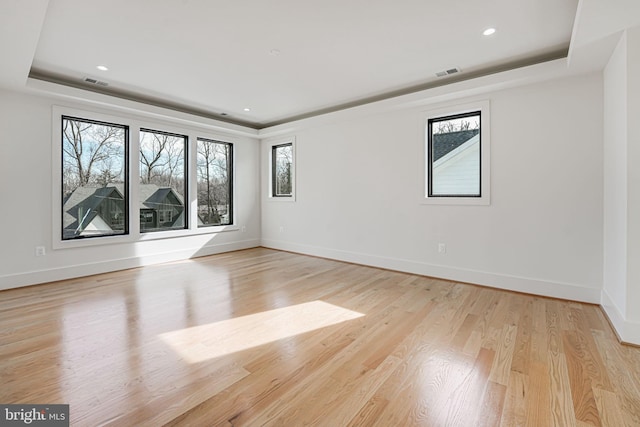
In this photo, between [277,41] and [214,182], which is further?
[214,182]

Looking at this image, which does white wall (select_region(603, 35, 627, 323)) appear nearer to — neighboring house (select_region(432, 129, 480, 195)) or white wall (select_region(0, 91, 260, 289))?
neighboring house (select_region(432, 129, 480, 195))

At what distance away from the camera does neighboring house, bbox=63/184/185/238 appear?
4238 millimetres

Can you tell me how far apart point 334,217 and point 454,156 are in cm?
222

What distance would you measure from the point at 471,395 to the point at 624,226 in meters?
1.99

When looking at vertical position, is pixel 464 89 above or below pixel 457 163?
above

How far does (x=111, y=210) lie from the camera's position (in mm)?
4590

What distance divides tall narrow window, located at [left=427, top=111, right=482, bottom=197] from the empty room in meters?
0.03

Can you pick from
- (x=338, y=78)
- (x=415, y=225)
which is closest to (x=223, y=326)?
(x=415, y=225)

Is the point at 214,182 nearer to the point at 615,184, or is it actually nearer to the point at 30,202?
the point at 30,202

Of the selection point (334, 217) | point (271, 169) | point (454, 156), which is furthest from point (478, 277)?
point (271, 169)

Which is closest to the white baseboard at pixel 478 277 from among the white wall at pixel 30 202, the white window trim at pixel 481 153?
the white window trim at pixel 481 153

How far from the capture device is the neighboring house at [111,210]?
4238mm

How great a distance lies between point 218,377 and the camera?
72.9 inches

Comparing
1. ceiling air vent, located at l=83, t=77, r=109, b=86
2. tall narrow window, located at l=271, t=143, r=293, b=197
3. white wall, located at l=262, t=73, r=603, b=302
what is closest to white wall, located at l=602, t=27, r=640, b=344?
white wall, located at l=262, t=73, r=603, b=302
